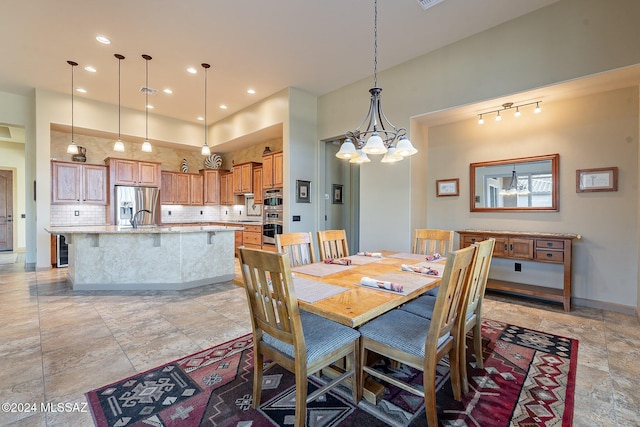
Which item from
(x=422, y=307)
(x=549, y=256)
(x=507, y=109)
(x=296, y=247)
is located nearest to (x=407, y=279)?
(x=422, y=307)

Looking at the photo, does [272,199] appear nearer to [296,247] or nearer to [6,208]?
[296,247]

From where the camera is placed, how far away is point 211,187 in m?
8.07

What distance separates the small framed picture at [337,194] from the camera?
611 cm

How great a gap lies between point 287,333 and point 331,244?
1.65 metres

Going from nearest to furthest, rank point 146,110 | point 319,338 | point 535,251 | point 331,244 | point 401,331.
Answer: point 319,338 < point 401,331 < point 331,244 < point 535,251 < point 146,110

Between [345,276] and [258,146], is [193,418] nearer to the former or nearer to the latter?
[345,276]

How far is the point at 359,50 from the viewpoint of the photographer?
416 centimetres

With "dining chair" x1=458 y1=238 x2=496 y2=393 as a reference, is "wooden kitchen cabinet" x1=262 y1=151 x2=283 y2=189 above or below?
above

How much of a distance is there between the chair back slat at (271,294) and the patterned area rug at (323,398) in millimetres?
490

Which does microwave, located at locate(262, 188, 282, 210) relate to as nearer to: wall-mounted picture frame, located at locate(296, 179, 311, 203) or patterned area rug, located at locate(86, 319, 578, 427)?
wall-mounted picture frame, located at locate(296, 179, 311, 203)

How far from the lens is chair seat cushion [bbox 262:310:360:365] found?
5.04ft

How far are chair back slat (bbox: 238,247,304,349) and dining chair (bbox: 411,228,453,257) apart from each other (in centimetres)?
218

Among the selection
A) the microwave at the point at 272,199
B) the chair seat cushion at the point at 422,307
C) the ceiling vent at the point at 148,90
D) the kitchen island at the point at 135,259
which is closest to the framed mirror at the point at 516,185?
the chair seat cushion at the point at 422,307

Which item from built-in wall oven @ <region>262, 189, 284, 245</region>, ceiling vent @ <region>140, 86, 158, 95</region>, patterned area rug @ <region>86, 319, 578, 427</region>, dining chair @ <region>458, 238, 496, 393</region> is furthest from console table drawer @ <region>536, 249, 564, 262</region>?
ceiling vent @ <region>140, 86, 158, 95</region>
